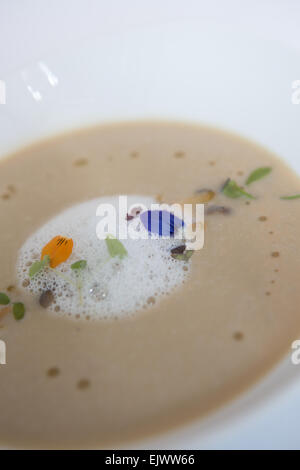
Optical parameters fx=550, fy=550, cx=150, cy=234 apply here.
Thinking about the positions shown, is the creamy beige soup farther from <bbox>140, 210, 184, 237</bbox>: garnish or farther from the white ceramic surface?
the white ceramic surface

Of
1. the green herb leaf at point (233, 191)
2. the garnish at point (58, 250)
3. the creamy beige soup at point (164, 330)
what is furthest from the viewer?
the green herb leaf at point (233, 191)

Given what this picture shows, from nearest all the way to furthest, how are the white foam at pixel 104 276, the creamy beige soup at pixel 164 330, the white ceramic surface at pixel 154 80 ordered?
the creamy beige soup at pixel 164 330
the white foam at pixel 104 276
the white ceramic surface at pixel 154 80

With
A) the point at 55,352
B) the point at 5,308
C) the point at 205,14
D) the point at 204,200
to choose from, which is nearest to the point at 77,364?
the point at 55,352

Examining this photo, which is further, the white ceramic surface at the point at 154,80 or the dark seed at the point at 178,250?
the white ceramic surface at the point at 154,80

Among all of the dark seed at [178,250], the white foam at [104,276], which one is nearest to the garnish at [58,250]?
the white foam at [104,276]

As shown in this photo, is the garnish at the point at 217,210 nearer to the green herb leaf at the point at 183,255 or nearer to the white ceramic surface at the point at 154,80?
the green herb leaf at the point at 183,255

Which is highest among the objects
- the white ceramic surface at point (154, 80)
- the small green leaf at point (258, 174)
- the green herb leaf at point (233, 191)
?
the white ceramic surface at point (154, 80)
